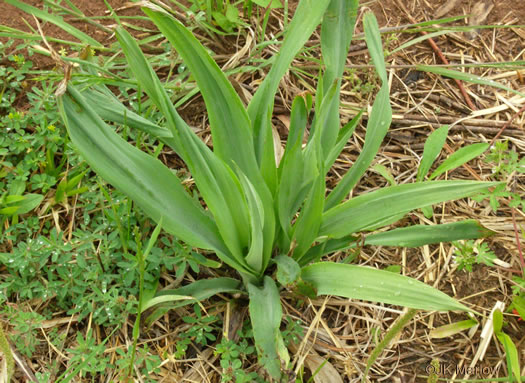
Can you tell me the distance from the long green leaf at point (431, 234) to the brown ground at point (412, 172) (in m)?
0.21

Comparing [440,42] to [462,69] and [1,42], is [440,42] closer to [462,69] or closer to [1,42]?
[462,69]

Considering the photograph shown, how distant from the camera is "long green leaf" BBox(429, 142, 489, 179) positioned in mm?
1669

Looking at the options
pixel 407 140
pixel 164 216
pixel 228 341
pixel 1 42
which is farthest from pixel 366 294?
pixel 1 42

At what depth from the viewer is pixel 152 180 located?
1.33 m

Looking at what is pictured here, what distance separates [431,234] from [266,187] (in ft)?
1.50

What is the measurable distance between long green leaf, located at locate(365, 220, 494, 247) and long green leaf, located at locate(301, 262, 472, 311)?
20cm

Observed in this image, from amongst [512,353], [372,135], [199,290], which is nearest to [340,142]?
[372,135]

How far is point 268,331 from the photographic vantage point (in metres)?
1.27

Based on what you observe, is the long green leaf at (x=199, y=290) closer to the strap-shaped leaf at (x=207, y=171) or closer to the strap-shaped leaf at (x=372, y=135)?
the strap-shaped leaf at (x=207, y=171)

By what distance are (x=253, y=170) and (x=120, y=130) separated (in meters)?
0.62

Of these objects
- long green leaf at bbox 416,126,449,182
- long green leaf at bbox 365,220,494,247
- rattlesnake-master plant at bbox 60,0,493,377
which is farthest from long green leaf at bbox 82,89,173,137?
long green leaf at bbox 416,126,449,182

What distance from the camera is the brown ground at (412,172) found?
1.52 meters

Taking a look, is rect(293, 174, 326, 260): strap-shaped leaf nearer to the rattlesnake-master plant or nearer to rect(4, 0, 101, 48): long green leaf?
the rattlesnake-master plant

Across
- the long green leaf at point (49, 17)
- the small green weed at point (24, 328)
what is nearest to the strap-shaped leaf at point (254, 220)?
the small green weed at point (24, 328)
